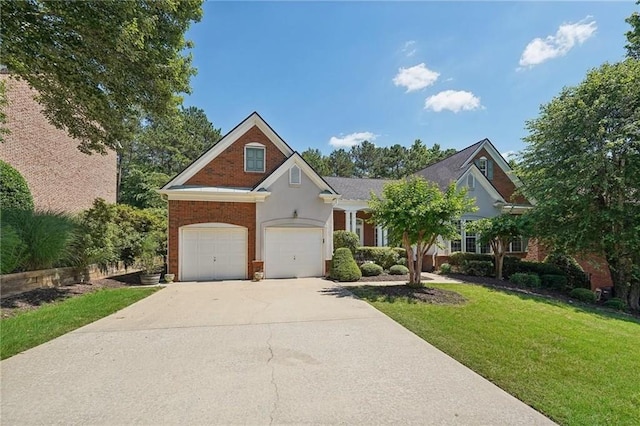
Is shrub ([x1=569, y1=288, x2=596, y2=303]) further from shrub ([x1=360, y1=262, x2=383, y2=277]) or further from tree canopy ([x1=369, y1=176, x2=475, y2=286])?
shrub ([x1=360, y1=262, x2=383, y2=277])

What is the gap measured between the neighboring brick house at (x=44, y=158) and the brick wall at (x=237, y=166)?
7.41 meters

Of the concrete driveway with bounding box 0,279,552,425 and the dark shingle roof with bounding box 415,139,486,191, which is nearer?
the concrete driveway with bounding box 0,279,552,425

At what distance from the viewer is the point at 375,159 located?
4959 cm

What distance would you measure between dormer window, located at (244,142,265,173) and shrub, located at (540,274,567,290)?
14506 mm

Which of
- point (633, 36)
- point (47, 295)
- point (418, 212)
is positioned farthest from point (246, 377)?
point (633, 36)

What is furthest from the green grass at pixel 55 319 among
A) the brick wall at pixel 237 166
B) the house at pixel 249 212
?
the brick wall at pixel 237 166

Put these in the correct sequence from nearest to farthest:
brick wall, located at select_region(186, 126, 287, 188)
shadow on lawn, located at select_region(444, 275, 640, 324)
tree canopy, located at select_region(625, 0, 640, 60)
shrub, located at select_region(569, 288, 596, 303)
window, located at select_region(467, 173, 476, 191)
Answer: shadow on lawn, located at select_region(444, 275, 640, 324) → shrub, located at select_region(569, 288, 596, 303) → brick wall, located at select_region(186, 126, 287, 188) → tree canopy, located at select_region(625, 0, 640, 60) → window, located at select_region(467, 173, 476, 191)

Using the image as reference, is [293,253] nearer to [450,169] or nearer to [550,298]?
[550,298]

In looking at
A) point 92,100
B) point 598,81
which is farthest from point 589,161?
point 92,100

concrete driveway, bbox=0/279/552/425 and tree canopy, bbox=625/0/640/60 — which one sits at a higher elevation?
tree canopy, bbox=625/0/640/60

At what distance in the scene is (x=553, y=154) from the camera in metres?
14.3

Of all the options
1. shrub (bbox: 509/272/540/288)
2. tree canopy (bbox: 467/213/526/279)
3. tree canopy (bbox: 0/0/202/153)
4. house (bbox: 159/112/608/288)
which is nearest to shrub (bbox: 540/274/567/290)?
shrub (bbox: 509/272/540/288)

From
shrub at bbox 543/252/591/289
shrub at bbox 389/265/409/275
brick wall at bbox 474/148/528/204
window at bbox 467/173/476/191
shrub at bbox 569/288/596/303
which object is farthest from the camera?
brick wall at bbox 474/148/528/204

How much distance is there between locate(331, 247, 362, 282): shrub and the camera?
1332cm
